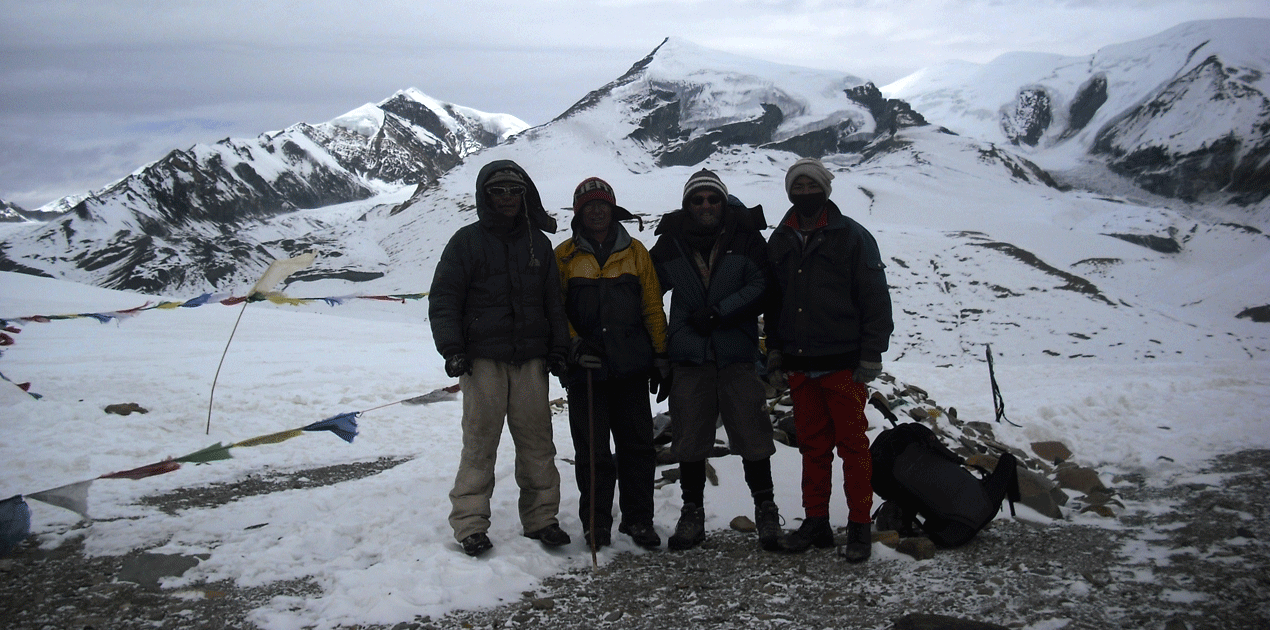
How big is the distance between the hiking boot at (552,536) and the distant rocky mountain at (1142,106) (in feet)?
322

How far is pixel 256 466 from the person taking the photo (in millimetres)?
6285

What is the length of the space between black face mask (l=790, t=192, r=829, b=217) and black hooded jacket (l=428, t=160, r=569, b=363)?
139 cm

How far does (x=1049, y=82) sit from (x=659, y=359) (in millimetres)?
151689

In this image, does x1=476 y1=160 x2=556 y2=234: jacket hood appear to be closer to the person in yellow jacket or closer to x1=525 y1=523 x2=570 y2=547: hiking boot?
the person in yellow jacket

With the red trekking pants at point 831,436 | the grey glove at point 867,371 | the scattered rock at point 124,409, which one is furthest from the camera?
the scattered rock at point 124,409

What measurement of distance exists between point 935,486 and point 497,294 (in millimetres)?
2596

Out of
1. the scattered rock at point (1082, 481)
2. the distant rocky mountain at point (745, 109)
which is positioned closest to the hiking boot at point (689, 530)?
the scattered rock at point (1082, 481)

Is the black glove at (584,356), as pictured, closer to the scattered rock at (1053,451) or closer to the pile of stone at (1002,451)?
the pile of stone at (1002,451)

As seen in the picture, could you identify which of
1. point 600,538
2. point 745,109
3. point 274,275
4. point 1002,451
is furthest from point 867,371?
point 745,109

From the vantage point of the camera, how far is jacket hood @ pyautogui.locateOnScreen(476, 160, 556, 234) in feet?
13.4

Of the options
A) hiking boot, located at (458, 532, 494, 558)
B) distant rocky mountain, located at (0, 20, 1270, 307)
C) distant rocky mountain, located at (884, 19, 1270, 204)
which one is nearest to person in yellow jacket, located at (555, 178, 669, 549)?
hiking boot, located at (458, 532, 494, 558)

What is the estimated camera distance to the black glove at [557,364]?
4.11 metres

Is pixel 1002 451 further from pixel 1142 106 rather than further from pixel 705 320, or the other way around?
pixel 1142 106

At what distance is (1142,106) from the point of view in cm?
10500
